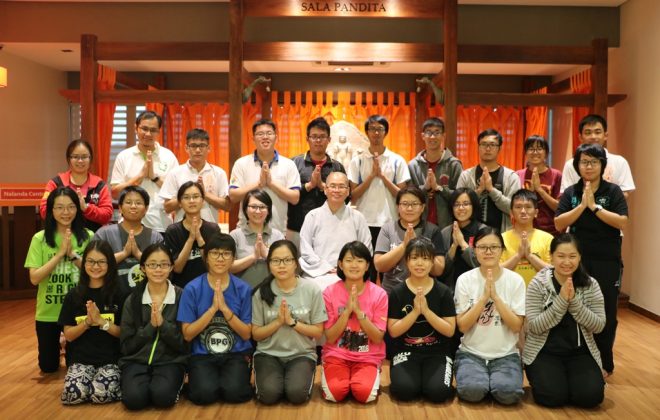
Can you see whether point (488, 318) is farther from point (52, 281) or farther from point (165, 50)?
point (165, 50)

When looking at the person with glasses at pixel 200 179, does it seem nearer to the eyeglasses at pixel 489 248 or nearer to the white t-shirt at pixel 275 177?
the white t-shirt at pixel 275 177

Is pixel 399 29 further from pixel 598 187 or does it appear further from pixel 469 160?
pixel 598 187

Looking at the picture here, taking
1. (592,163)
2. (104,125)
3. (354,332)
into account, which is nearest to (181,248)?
(354,332)

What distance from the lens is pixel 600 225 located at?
3.62m

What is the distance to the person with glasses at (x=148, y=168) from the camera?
4.18 meters

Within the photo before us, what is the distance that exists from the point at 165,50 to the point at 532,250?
10.8 feet

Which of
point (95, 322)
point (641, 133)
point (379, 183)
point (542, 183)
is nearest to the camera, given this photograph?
point (95, 322)

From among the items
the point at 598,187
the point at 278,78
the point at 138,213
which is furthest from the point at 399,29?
the point at 138,213

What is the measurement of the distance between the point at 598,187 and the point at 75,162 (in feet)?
10.0

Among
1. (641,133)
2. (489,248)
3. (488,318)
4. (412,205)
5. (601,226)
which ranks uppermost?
(641,133)

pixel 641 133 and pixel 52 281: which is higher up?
pixel 641 133

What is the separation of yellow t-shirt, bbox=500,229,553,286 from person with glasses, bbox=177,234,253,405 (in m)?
1.48

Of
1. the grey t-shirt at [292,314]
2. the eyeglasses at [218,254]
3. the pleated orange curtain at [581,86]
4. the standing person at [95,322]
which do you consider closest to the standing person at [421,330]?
the grey t-shirt at [292,314]

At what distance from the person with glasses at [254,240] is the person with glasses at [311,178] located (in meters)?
0.48
